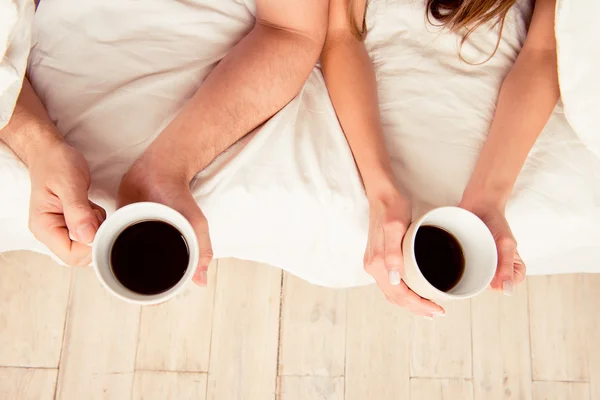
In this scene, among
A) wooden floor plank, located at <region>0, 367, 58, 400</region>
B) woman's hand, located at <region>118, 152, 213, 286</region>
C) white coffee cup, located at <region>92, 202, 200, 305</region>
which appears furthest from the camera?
wooden floor plank, located at <region>0, 367, 58, 400</region>

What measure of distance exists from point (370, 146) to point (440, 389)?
777mm

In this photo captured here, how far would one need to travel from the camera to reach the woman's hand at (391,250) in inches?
27.6

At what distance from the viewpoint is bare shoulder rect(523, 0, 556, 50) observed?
0.85 m

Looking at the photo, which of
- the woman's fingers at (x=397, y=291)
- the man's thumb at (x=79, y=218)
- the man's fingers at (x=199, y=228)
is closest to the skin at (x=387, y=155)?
the woman's fingers at (x=397, y=291)

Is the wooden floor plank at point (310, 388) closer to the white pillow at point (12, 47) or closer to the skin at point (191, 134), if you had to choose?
the skin at point (191, 134)

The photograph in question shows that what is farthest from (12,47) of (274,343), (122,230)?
(274,343)

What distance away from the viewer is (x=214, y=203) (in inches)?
31.5

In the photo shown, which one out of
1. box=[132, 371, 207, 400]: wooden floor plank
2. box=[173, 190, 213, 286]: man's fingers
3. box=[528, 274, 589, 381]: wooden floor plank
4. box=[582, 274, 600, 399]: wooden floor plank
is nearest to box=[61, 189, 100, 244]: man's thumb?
box=[173, 190, 213, 286]: man's fingers

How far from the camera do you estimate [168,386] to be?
3.89 feet

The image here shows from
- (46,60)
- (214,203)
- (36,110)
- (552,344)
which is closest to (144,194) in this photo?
(214,203)

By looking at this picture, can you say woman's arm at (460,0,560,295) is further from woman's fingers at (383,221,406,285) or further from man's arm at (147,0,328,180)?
man's arm at (147,0,328,180)

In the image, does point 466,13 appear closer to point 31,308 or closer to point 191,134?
point 191,134

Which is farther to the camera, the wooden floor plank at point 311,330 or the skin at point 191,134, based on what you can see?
the wooden floor plank at point 311,330

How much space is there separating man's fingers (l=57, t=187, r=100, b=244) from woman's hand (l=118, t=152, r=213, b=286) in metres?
0.06
